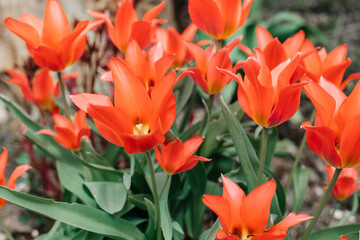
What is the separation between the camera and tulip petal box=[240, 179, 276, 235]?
695 millimetres

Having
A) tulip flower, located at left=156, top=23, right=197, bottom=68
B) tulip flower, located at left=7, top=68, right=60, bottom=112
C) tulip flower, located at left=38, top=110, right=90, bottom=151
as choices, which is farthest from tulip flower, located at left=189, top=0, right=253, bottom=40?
tulip flower, located at left=7, top=68, right=60, bottom=112

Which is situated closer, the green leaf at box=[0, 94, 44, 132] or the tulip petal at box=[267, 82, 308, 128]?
the tulip petal at box=[267, 82, 308, 128]

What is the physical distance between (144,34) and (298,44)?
1.35 ft

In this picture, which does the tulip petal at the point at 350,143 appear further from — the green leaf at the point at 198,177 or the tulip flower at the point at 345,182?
the green leaf at the point at 198,177

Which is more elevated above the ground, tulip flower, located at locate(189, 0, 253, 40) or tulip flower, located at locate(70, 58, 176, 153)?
tulip flower, located at locate(189, 0, 253, 40)

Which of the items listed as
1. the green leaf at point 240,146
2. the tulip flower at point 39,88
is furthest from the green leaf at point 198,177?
the tulip flower at point 39,88

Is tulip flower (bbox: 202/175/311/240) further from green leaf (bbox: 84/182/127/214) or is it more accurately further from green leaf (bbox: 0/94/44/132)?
green leaf (bbox: 0/94/44/132)

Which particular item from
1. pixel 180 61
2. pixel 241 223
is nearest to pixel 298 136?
pixel 180 61

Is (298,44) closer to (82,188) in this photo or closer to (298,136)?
(82,188)

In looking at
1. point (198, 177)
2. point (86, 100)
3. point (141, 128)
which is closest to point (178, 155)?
point (141, 128)

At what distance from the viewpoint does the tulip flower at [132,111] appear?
2.13ft

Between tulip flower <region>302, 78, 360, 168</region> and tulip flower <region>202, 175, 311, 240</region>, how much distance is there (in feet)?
0.38

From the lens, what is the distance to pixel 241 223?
0.72 meters

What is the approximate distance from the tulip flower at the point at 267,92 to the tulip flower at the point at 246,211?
13 centimetres
